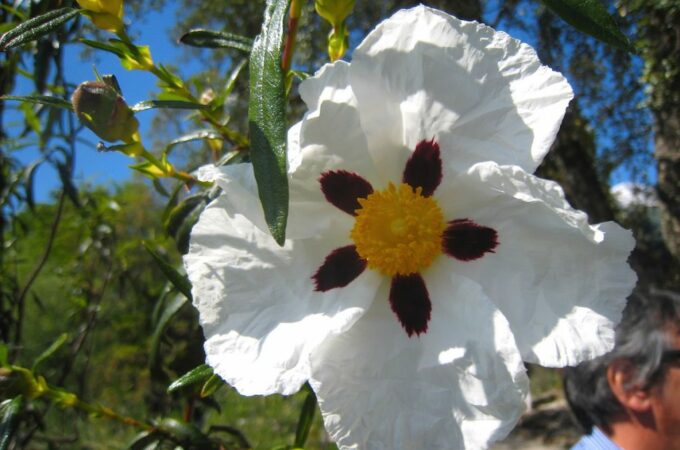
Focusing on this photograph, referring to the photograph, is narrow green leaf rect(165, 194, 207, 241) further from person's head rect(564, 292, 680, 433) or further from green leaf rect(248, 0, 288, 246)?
person's head rect(564, 292, 680, 433)

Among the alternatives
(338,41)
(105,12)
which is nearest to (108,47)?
(105,12)

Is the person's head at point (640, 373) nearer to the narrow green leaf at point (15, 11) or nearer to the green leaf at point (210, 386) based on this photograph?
the green leaf at point (210, 386)

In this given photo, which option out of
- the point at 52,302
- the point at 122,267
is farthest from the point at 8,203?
the point at 52,302

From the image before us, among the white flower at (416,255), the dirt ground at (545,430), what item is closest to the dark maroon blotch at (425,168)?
the white flower at (416,255)

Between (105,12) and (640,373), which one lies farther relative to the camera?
(640,373)

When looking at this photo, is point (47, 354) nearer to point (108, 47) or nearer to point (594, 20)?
point (108, 47)

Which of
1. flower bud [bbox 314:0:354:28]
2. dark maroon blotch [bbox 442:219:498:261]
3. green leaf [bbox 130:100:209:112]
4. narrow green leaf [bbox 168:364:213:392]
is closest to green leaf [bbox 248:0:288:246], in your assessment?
flower bud [bbox 314:0:354:28]
